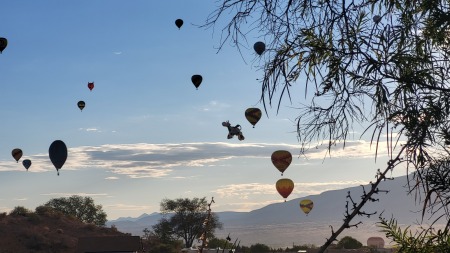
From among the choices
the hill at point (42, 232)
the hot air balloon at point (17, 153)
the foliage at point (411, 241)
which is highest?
the hot air balloon at point (17, 153)

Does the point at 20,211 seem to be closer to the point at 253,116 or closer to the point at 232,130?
the point at 253,116

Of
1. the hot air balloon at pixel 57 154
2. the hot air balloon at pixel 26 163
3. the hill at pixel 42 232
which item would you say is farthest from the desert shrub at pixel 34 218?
the hot air balloon at pixel 57 154

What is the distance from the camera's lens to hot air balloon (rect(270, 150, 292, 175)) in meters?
37.9

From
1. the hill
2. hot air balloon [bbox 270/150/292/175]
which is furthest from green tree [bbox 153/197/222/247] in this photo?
hot air balloon [bbox 270/150/292/175]

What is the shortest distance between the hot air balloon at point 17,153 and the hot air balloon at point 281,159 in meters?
32.9

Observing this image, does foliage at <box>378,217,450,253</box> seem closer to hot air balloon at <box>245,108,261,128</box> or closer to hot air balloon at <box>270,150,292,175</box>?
hot air balloon at <box>270,150,292,175</box>

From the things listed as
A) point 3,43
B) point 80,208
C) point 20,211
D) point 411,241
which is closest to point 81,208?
point 80,208

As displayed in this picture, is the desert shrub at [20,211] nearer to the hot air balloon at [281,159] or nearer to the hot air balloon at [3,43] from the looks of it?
the hot air balloon at [3,43]

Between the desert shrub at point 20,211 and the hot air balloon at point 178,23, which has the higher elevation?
the hot air balloon at point 178,23

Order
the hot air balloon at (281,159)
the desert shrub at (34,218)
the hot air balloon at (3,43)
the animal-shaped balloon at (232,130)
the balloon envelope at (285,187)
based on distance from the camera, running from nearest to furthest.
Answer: the animal-shaped balloon at (232,130), the hot air balloon at (281,159), the balloon envelope at (285,187), the hot air balloon at (3,43), the desert shrub at (34,218)

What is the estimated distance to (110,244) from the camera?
3897cm

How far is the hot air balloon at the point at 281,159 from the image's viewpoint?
37938mm

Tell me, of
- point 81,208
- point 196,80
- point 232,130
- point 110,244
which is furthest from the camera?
point 81,208

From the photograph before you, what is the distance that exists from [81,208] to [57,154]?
50.8 metres
